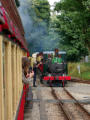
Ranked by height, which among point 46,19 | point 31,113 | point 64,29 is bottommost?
point 31,113

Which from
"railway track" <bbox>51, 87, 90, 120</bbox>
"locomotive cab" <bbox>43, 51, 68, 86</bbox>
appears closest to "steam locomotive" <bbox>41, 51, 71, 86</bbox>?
"locomotive cab" <bbox>43, 51, 68, 86</bbox>

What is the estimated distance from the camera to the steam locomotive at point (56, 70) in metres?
17.5

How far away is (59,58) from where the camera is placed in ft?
60.8

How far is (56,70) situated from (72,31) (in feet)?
48.5

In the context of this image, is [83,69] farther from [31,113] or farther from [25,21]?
[31,113]

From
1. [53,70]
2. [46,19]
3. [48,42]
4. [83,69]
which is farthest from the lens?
[46,19]

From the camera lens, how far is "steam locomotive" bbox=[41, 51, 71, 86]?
57.4 ft

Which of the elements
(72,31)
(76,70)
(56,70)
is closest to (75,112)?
(56,70)

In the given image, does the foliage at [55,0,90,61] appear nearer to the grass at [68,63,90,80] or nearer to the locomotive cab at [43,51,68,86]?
the grass at [68,63,90,80]

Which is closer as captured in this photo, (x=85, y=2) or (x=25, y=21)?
(x=85, y=2)

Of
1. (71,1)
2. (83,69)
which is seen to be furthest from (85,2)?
(83,69)

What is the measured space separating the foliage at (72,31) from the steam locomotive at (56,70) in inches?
232

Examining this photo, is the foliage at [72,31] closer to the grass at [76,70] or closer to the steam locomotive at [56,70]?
the grass at [76,70]

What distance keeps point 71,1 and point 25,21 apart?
63.2 ft
